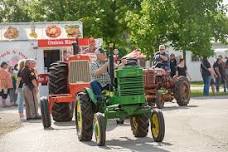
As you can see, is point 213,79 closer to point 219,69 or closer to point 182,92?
point 219,69

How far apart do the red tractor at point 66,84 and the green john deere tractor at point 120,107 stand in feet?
13.8

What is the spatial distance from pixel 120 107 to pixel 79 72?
213 inches

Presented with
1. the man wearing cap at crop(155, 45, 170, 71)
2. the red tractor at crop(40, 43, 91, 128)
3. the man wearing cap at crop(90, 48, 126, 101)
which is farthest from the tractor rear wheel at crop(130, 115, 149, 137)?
the man wearing cap at crop(155, 45, 170, 71)

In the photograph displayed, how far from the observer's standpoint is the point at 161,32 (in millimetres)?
33469

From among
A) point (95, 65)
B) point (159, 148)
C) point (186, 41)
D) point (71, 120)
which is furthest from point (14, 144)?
point (186, 41)

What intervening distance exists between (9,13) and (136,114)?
62.9 m

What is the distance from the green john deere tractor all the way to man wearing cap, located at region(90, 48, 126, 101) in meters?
0.10

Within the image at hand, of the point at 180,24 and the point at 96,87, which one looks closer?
the point at 96,87

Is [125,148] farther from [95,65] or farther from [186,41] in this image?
[186,41]

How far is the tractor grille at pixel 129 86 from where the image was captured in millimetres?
13336

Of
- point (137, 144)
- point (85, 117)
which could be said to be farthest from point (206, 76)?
point (137, 144)

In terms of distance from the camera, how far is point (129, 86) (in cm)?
1338

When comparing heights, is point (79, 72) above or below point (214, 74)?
above

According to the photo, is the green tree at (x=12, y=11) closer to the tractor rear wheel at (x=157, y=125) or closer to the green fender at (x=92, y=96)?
the green fender at (x=92, y=96)
